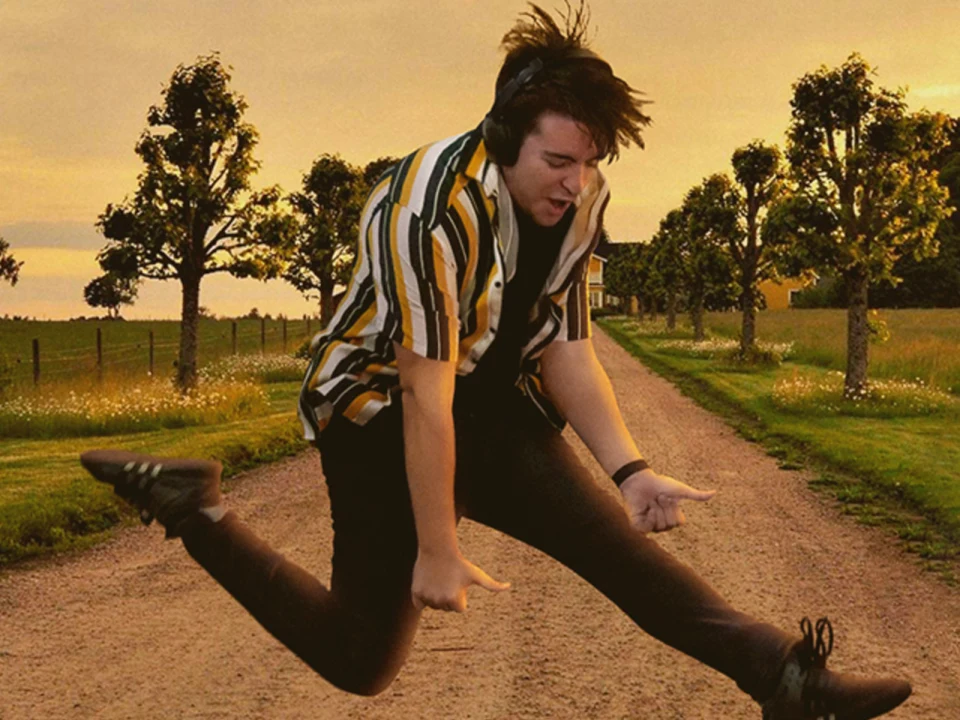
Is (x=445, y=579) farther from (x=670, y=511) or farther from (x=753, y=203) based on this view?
(x=753, y=203)

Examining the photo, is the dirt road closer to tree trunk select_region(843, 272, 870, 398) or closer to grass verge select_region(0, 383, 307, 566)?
grass verge select_region(0, 383, 307, 566)

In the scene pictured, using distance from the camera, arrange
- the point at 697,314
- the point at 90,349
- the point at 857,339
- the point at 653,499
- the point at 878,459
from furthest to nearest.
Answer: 1. the point at 697,314
2. the point at 90,349
3. the point at 857,339
4. the point at 878,459
5. the point at 653,499

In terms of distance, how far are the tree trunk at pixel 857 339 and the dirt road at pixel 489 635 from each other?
10478 mm

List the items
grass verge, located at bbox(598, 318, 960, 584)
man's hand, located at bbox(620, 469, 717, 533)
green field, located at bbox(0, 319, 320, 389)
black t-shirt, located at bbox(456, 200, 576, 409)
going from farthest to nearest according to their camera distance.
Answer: green field, located at bbox(0, 319, 320, 389) → grass verge, located at bbox(598, 318, 960, 584) → man's hand, located at bbox(620, 469, 717, 533) → black t-shirt, located at bbox(456, 200, 576, 409)

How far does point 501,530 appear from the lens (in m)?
3.13

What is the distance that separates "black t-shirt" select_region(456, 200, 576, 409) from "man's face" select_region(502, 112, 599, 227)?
6.0 inches

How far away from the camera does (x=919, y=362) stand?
24.8 metres

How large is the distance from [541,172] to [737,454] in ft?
35.7

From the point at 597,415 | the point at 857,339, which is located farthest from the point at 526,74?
the point at 857,339

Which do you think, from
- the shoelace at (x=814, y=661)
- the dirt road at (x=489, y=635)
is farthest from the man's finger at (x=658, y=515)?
the dirt road at (x=489, y=635)

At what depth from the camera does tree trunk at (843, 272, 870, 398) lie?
63.8 feet

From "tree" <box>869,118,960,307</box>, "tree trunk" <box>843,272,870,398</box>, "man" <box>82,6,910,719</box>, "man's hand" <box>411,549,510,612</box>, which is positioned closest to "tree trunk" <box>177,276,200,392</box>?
"tree trunk" <box>843,272,870,398</box>

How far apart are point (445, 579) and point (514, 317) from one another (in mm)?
737

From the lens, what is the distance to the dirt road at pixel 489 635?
16.2 ft
